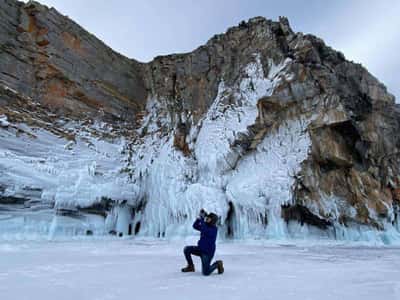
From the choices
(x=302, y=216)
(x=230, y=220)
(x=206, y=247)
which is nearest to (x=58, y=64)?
(x=230, y=220)

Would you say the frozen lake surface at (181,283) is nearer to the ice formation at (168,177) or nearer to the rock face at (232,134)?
the ice formation at (168,177)

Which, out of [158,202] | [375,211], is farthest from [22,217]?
[375,211]

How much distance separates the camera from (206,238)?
3.90m

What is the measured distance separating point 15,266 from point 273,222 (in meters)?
9.36

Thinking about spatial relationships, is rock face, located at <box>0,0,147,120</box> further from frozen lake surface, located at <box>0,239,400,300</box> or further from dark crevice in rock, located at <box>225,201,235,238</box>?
frozen lake surface, located at <box>0,239,400,300</box>

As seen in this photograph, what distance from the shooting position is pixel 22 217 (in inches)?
402

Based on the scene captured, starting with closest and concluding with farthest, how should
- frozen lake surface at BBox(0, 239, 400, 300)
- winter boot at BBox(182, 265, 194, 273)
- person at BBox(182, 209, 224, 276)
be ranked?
frozen lake surface at BBox(0, 239, 400, 300) < person at BBox(182, 209, 224, 276) < winter boot at BBox(182, 265, 194, 273)

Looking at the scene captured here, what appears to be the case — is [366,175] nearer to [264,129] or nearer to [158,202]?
[264,129]

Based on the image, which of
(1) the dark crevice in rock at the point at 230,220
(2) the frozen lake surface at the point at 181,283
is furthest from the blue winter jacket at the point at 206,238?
(1) the dark crevice in rock at the point at 230,220

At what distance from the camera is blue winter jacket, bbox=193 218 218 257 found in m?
3.87

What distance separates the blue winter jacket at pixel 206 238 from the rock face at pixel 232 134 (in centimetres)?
820

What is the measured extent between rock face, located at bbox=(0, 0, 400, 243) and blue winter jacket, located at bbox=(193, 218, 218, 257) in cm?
820

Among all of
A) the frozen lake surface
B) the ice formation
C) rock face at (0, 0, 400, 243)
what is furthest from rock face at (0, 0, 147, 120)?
the frozen lake surface

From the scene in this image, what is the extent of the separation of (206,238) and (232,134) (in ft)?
32.8
